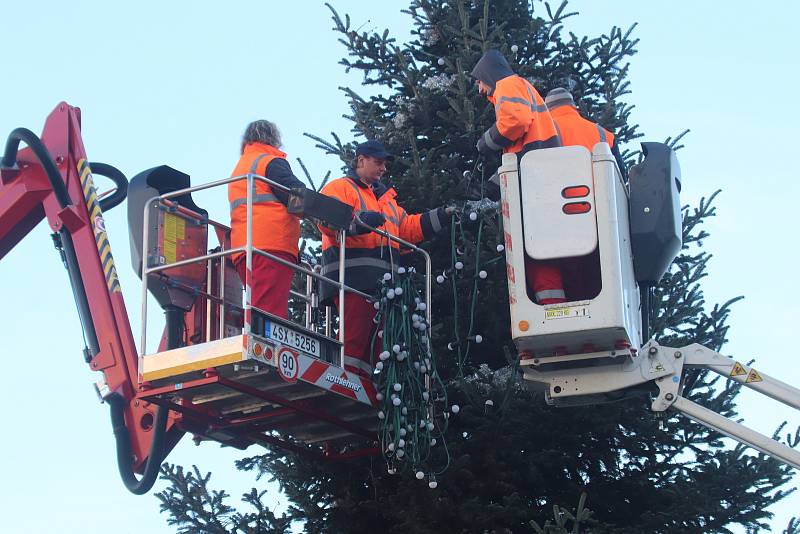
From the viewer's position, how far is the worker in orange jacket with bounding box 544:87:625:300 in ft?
35.1

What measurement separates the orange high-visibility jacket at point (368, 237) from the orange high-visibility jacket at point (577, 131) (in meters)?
1.41

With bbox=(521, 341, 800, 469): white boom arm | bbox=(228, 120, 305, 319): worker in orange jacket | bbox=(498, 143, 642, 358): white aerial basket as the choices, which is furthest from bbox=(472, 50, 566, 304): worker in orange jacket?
bbox=(228, 120, 305, 319): worker in orange jacket

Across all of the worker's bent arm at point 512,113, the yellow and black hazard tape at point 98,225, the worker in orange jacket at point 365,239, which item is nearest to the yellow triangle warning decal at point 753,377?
the worker's bent arm at point 512,113

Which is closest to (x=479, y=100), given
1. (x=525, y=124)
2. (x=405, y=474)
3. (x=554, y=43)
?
(x=554, y=43)

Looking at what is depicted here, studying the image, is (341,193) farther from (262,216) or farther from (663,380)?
(663,380)

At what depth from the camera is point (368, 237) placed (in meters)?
12.0

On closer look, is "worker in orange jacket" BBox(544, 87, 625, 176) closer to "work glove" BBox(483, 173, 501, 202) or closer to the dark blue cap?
the dark blue cap

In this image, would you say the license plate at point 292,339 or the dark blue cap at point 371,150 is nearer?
the license plate at point 292,339

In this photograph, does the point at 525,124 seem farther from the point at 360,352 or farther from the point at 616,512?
the point at 616,512

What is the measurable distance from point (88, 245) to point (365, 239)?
7.96 feet

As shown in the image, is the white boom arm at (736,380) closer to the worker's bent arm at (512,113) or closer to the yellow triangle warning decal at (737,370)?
the yellow triangle warning decal at (737,370)

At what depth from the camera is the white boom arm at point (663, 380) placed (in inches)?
395

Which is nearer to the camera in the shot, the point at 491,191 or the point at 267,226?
the point at 267,226

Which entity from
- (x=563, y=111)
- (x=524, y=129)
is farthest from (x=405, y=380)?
(x=563, y=111)
